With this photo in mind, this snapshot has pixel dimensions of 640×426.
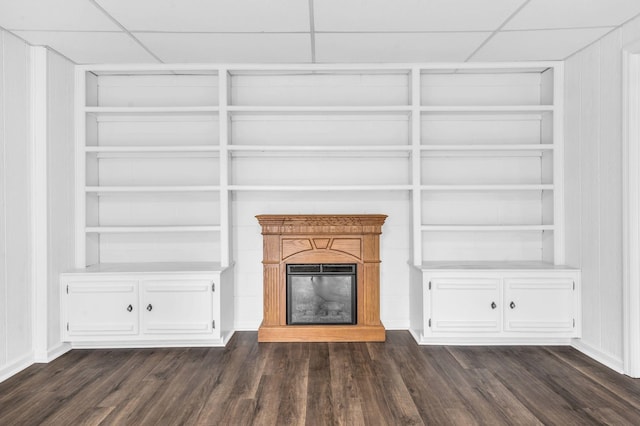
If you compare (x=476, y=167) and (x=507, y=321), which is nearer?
(x=507, y=321)

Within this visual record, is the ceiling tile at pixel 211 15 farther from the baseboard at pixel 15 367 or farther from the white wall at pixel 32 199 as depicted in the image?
the baseboard at pixel 15 367

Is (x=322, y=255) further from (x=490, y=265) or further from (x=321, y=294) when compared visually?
(x=490, y=265)

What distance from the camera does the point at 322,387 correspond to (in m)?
2.86

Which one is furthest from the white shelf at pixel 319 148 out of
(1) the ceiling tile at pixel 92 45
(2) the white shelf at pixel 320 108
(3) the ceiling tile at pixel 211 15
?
(1) the ceiling tile at pixel 92 45

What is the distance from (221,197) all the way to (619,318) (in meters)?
3.27

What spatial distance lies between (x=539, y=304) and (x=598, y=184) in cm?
106

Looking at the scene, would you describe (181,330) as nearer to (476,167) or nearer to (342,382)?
(342,382)

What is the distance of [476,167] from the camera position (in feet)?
14.1

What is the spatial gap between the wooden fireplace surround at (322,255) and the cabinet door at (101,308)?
1.10m

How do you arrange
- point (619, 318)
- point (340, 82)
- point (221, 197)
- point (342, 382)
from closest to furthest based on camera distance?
1. point (342, 382)
2. point (619, 318)
3. point (221, 197)
4. point (340, 82)

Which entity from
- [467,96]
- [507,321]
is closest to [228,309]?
[507,321]

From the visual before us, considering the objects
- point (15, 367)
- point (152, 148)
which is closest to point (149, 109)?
point (152, 148)

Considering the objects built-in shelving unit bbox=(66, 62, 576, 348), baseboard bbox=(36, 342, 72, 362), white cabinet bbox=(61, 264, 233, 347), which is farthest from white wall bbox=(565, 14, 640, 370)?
baseboard bbox=(36, 342, 72, 362)

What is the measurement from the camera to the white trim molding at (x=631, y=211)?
3051 millimetres
